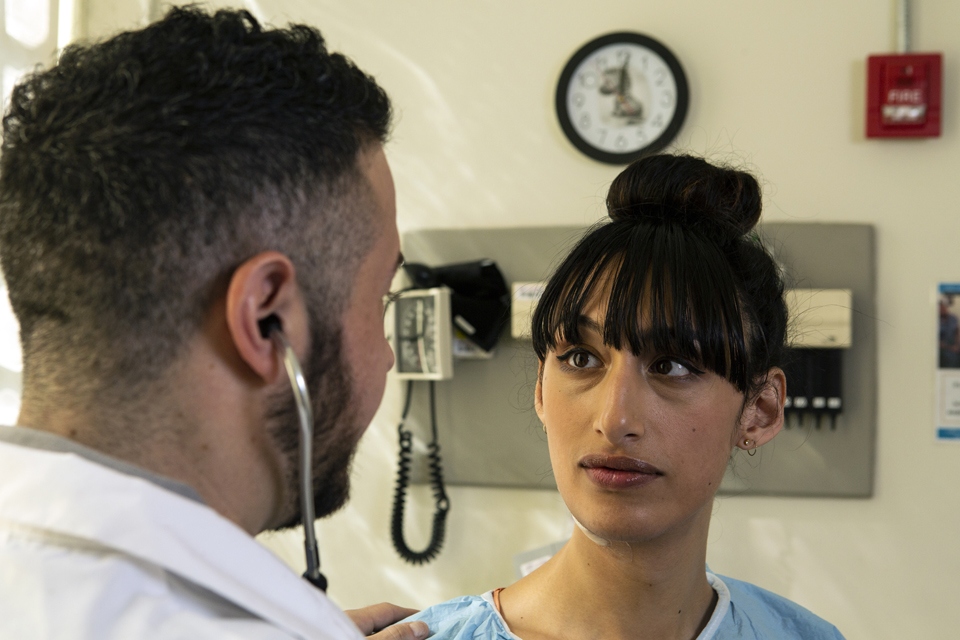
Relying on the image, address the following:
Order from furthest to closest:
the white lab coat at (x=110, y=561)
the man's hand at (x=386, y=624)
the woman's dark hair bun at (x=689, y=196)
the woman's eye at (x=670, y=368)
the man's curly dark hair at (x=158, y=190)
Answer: the woman's dark hair bun at (x=689, y=196)
the woman's eye at (x=670, y=368)
the man's hand at (x=386, y=624)
the man's curly dark hair at (x=158, y=190)
the white lab coat at (x=110, y=561)

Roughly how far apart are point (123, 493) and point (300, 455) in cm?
16

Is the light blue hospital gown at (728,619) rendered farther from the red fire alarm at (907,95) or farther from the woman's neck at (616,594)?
the red fire alarm at (907,95)

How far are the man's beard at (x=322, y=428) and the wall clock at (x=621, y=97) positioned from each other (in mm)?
1689

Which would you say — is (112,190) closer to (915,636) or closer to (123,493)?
(123,493)

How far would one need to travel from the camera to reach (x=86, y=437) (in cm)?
62

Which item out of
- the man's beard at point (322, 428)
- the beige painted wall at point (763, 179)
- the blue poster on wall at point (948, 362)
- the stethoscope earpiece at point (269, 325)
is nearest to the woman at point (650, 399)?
the man's beard at point (322, 428)

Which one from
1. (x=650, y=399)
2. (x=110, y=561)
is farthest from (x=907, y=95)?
(x=110, y=561)

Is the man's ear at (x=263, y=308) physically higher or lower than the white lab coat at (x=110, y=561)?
higher

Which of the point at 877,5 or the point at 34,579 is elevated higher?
the point at 877,5

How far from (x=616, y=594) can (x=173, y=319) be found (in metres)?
0.77

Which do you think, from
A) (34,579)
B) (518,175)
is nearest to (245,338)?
(34,579)

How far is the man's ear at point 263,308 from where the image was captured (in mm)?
650

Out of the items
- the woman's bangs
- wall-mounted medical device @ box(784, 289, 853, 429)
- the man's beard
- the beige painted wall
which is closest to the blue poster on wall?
the beige painted wall

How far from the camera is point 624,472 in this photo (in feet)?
3.48
